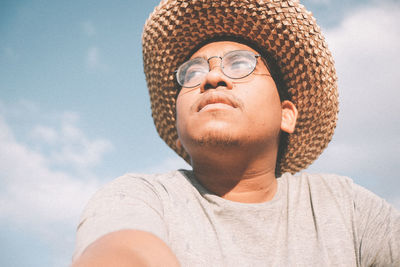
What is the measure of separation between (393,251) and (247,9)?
1621 millimetres

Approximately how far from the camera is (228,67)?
6.48 ft

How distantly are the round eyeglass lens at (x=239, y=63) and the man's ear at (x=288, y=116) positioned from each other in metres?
0.45

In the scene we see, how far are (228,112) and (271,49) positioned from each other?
71 cm

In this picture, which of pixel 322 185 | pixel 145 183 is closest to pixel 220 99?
pixel 145 183

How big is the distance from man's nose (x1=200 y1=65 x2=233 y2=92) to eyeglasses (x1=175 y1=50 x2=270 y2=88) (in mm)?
63

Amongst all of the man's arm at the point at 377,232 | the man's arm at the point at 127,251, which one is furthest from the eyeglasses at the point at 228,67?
the man's arm at the point at 127,251

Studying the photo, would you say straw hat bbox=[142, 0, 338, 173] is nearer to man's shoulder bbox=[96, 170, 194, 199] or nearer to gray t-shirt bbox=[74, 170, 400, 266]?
gray t-shirt bbox=[74, 170, 400, 266]

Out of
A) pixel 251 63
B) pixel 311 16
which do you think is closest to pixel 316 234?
pixel 251 63

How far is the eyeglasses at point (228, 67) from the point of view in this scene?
6.41 ft

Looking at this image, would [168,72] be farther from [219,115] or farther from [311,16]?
[311,16]

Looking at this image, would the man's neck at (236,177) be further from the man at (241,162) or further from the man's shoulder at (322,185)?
the man's shoulder at (322,185)

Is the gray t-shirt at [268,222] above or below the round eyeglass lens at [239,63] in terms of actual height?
below

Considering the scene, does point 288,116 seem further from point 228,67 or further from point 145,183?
point 145,183

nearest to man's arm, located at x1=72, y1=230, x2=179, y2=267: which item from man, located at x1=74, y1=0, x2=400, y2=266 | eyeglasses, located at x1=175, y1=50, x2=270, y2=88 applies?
man, located at x1=74, y1=0, x2=400, y2=266
